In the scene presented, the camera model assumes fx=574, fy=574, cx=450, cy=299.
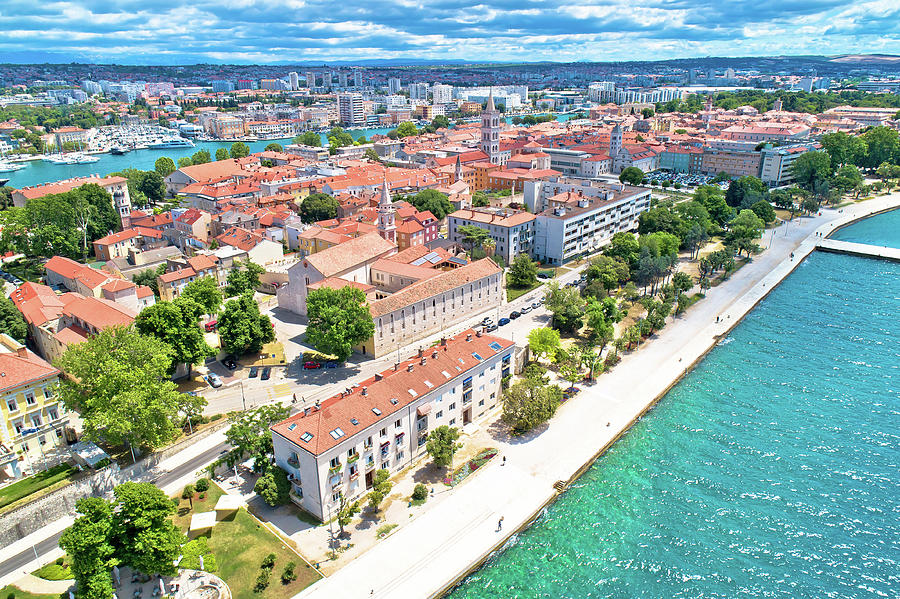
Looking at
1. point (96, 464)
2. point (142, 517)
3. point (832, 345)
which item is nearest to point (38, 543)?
point (96, 464)

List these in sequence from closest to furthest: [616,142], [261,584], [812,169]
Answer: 1. [261,584]
2. [812,169]
3. [616,142]

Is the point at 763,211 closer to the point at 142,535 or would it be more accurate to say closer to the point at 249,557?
the point at 249,557

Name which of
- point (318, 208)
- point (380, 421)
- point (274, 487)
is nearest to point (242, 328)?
point (274, 487)

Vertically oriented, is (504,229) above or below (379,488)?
above

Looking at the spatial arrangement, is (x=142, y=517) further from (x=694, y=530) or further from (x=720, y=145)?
(x=720, y=145)

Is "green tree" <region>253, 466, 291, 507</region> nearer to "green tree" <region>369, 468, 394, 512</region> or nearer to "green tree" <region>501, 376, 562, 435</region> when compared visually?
"green tree" <region>369, 468, 394, 512</region>

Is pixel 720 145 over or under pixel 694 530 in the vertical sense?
over

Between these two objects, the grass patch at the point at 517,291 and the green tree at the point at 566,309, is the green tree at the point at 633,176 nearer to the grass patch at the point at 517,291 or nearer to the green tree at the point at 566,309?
the grass patch at the point at 517,291
